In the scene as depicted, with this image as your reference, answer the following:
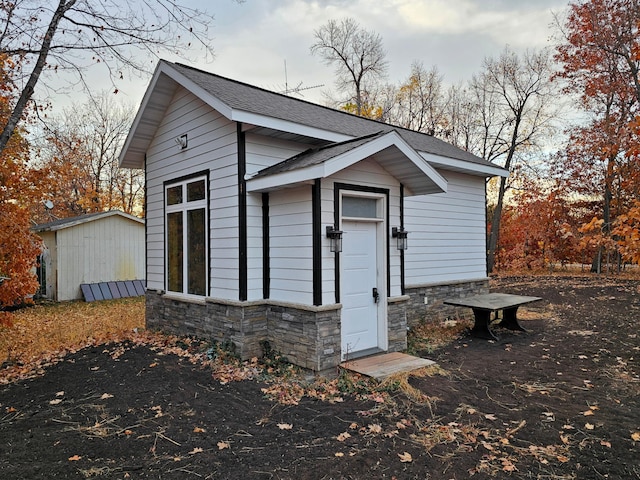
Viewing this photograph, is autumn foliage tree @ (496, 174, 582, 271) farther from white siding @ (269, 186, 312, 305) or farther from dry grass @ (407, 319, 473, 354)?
white siding @ (269, 186, 312, 305)

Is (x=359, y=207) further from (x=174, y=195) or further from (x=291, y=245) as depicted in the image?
(x=174, y=195)

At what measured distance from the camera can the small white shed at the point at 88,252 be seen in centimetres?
1203

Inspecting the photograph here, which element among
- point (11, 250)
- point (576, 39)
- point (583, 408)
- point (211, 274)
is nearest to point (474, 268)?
point (583, 408)

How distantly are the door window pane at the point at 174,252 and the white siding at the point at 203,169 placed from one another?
0.94ft

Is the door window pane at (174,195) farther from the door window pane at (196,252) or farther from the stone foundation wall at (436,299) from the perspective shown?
the stone foundation wall at (436,299)

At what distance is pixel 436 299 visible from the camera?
8.31 meters

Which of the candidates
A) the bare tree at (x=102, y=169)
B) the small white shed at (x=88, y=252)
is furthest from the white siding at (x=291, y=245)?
the bare tree at (x=102, y=169)

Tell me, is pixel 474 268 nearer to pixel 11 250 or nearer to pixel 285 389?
pixel 285 389

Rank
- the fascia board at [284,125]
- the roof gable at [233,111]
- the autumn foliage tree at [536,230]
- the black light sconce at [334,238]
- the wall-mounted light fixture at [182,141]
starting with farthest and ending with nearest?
1. the autumn foliage tree at [536,230]
2. the wall-mounted light fixture at [182,141]
3. the roof gable at [233,111]
4. the fascia board at [284,125]
5. the black light sconce at [334,238]

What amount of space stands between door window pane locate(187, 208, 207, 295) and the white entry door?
229 centimetres

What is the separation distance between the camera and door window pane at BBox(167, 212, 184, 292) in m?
6.75

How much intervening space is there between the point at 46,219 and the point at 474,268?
21.1m

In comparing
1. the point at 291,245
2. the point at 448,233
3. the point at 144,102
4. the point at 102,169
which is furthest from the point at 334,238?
the point at 102,169

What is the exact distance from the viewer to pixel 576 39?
15.0m
